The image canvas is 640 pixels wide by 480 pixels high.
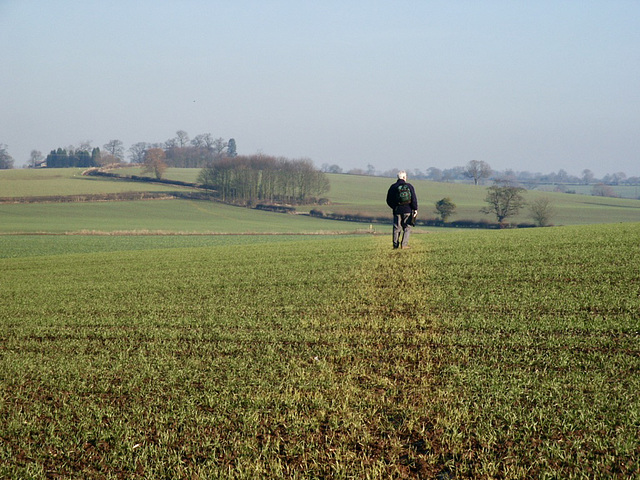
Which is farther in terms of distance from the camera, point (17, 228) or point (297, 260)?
point (17, 228)

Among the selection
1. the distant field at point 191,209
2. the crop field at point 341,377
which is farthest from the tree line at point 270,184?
the crop field at point 341,377

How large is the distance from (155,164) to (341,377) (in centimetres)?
13407

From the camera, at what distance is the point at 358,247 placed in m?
22.9

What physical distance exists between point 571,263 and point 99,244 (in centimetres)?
3985

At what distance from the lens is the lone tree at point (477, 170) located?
165000mm

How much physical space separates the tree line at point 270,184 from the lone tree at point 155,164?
23.9 m

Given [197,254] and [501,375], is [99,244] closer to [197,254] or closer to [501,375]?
[197,254]

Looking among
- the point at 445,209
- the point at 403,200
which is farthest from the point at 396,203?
the point at 445,209

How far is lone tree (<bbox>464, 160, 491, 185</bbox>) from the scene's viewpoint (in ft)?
541

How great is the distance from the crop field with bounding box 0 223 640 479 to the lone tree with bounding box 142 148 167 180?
404ft

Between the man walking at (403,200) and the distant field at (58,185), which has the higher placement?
the distant field at (58,185)

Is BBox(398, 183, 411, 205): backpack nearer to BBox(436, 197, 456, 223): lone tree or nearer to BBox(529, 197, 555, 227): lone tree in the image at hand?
BBox(529, 197, 555, 227): lone tree

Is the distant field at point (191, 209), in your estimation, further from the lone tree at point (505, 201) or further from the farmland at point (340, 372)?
the farmland at point (340, 372)

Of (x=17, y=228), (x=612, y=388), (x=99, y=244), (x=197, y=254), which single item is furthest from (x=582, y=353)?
(x=17, y=228)
